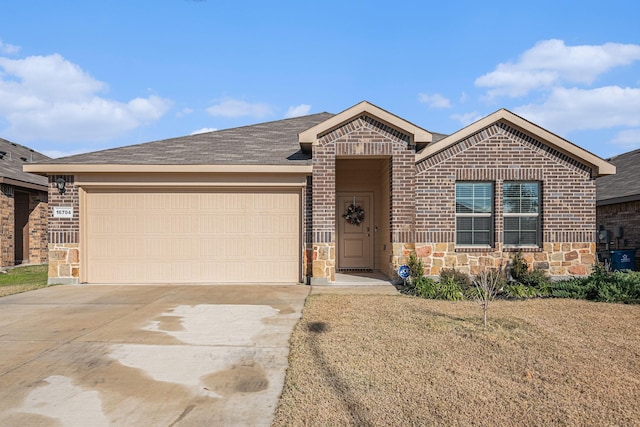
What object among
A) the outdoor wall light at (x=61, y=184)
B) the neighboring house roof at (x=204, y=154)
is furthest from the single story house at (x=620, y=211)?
the outdoor wall light at (x=61, y=184)

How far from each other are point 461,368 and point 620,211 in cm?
1211

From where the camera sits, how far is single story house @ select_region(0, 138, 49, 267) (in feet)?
45.5

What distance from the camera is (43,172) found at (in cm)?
962

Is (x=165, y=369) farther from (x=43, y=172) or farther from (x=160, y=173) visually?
(x=43, y=172)

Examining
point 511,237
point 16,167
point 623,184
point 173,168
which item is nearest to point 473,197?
point 511,237

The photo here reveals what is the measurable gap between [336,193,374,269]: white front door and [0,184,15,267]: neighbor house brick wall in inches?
440

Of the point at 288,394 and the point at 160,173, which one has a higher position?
the point at 160,173

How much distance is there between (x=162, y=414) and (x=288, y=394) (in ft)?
3.48

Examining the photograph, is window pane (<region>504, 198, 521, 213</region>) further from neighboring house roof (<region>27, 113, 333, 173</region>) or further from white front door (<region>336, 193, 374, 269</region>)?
neighboring house roof (<region>27, 113, 333, 173</region>)

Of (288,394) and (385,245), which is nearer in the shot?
(288,394)

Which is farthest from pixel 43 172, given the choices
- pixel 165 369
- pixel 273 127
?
pixel 165 369

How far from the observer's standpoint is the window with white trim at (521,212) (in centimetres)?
995

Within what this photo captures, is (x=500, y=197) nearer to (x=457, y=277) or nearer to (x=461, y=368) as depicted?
(x=457, y=277)

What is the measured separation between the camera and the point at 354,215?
11.9 m
